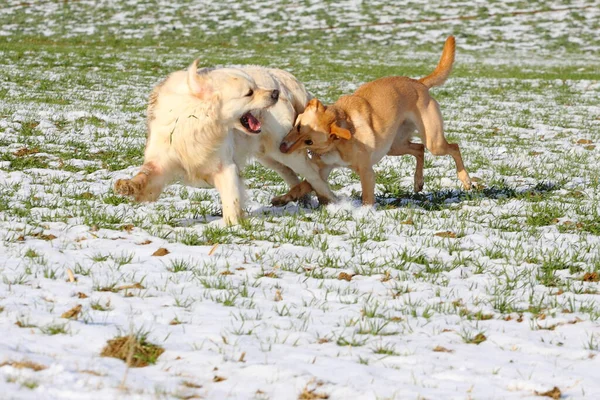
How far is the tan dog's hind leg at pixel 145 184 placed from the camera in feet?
18.4

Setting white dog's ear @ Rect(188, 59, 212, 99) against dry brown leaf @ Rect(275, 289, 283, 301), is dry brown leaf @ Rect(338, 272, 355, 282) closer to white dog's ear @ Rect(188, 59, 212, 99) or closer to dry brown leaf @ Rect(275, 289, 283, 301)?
dry brown leaf @ Rect(275, 289, 283, 301)

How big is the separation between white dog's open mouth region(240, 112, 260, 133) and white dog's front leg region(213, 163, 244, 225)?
323 millimetres

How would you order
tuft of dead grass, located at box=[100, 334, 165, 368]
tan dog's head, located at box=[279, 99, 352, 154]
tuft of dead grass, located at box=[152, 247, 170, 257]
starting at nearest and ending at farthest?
1. tuft of dead grass, located at box=[100, 334, 165, 368]
2. tuft of dead grass, located at box=[152, 247, 170, 257]
3. tan dog's head, located at box=[279, 99, 352, 154]

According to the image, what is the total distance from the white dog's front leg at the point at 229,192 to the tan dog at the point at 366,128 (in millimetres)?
688

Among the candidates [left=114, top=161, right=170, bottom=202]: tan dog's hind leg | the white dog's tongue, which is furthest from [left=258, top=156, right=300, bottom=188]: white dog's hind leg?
[left=114, top=161, right=170, bottom=202]: tan dog's hind leg

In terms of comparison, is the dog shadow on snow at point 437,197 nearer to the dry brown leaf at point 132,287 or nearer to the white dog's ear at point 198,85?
the white dog's ear at point 198,85

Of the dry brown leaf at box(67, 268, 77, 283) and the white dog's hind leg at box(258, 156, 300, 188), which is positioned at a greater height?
the dry brown leaf at box(67, 268, 77, 283)

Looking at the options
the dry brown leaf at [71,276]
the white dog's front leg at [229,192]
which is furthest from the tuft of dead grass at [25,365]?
the white dog's front leg at [229,192]

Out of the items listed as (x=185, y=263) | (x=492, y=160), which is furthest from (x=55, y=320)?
(x=492, y=160)

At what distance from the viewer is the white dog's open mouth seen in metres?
5.78

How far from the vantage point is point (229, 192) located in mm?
5832

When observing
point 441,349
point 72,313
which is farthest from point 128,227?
point 441,349

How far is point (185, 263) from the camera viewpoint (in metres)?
4.59

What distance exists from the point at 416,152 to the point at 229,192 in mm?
2558
